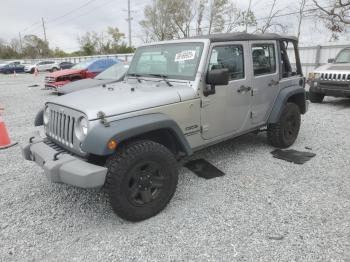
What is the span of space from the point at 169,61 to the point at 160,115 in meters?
1.05

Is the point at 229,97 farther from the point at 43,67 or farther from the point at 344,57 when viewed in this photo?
the point at 43,67

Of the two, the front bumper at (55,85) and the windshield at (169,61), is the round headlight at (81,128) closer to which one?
the windshield at (169,61)

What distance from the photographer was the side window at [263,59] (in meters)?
4.26

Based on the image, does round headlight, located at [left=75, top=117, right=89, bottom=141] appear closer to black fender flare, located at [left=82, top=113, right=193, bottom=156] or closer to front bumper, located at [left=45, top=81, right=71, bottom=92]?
black fender flare, located at [left=82, top=113, right=193, bottom=156]

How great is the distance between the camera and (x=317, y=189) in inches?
142

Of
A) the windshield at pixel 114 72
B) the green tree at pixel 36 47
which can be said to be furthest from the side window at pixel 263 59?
the green tree at pixel 36 47

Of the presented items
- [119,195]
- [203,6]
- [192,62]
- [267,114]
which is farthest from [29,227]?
[203,6]

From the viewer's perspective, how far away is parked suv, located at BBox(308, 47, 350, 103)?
8195 mm

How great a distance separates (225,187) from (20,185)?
8.74 feet

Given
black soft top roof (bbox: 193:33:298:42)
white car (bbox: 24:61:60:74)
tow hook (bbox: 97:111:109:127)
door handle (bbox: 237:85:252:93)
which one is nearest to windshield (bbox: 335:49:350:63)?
black soft top roof (bbox: 193:33:298:42)

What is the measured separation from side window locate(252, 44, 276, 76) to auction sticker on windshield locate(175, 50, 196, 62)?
109cm

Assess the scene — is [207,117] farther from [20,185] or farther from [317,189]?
[20,185]

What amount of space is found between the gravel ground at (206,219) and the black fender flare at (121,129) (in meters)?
0.88

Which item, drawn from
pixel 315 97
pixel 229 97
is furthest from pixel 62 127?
pixel 315 97
